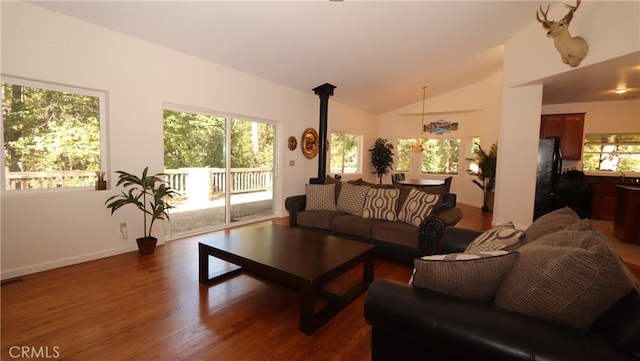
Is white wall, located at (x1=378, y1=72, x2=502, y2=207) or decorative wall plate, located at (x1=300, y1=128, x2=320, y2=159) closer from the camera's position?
decorative wall plate, located at (x1=300, y1=128, x2=320, y2=159)

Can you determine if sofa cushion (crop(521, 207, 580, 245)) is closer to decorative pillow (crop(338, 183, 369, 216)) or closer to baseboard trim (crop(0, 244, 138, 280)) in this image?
decorative pillow (crop(338, 183, 369, 216))

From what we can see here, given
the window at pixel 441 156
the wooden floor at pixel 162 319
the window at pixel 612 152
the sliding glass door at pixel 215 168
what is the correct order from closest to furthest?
the wooden floor at pixel 162 319, the sliding glass door at pixel 215 168, the window at pixel 612 152, the window at pixel 441 156

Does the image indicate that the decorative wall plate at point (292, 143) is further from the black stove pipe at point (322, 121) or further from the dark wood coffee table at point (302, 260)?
the dark wood coffee table at point (302, 260)

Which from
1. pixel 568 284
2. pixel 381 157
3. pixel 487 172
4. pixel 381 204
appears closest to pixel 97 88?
pixel 381 204

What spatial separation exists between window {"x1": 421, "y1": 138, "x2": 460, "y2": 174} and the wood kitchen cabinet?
93.5 inches

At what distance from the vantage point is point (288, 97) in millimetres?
5680

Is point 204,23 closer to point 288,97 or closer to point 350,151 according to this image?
point 288,97

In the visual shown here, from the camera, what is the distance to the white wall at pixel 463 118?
23.3 feet

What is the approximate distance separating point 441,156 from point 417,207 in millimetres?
5763

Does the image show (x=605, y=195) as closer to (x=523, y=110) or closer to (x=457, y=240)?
(x=523, y=110)

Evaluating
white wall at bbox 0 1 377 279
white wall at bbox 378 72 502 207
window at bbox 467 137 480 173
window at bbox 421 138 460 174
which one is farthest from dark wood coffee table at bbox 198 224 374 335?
window at bbox 421 138 460 174

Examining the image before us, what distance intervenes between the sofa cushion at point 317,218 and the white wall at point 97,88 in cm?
194

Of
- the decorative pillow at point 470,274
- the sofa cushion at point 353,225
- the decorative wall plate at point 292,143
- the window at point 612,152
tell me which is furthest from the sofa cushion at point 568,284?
the window at point 612,152

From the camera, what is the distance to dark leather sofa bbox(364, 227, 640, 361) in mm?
964
